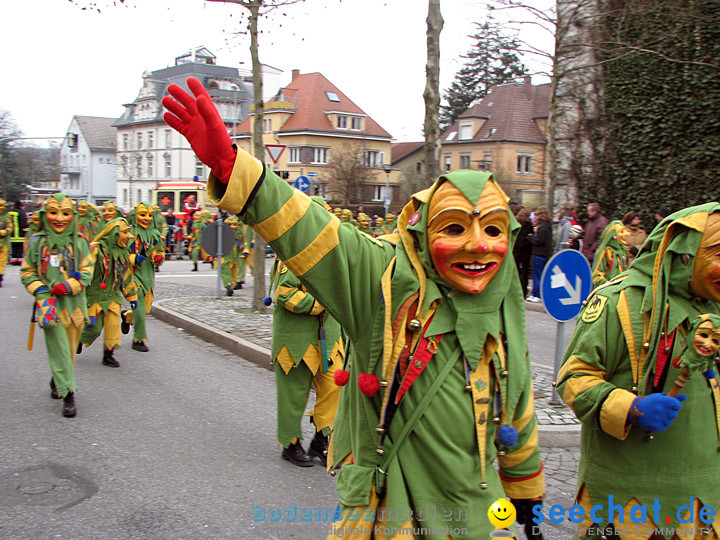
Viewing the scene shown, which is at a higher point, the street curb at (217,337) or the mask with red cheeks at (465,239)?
the mask with red cheeks at (465,239)

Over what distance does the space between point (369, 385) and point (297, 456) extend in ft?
10.6

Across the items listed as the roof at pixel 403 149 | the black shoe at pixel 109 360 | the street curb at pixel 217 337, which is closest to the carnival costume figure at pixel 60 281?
the black shoe at pixel 109 360

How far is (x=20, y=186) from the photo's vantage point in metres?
43.1

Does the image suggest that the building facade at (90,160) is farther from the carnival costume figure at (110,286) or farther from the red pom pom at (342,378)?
the red pom pom at (342,378)

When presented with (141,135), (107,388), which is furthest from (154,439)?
(141,135)

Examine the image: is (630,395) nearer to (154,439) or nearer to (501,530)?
(501,530)

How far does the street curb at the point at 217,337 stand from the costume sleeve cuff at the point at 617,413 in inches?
219

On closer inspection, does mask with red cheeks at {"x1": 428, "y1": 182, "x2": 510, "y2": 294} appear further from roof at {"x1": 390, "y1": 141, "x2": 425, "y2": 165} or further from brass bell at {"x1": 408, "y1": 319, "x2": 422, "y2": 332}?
roof at {"x1": 390, "y1": 141, "x2": 425, "y2": 165}

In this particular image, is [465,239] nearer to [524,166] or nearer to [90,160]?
[524,166]

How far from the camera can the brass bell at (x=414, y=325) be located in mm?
2475

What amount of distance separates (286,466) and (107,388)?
3.20 meters

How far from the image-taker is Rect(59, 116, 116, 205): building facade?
77000 millimetres

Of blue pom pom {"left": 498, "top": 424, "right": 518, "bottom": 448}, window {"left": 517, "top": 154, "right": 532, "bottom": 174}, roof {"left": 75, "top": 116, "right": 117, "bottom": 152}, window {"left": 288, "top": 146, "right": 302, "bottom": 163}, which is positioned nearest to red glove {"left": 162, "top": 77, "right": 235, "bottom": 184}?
blue pom pom {"left": 498, "top": 424, "right": 518, "bottom": 448}

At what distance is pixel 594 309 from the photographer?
2908mm
